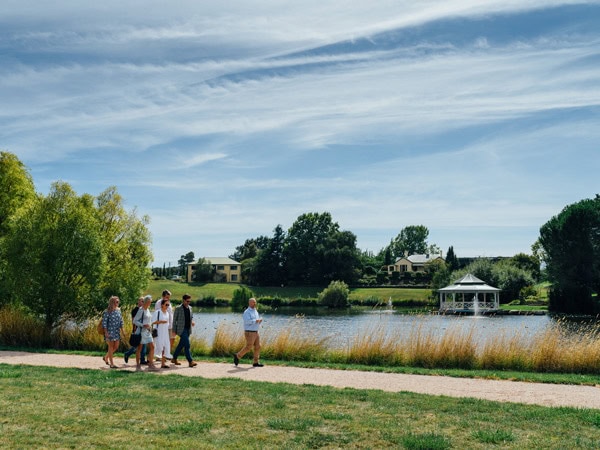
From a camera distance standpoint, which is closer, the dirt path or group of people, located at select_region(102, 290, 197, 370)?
the dirt path

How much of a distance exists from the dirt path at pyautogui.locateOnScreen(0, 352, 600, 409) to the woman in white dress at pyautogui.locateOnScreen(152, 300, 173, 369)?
20.6 inches

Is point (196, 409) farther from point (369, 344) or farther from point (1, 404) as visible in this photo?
point (369, 344)

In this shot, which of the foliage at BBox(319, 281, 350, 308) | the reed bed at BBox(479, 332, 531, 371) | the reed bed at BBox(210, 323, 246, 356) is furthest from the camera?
the foliage at BBox(319, 281, 350, 308)

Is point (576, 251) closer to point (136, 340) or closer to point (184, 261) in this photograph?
point (136, 340)

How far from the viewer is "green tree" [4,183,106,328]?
795 inches

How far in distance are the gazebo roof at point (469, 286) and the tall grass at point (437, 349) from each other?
47.1m

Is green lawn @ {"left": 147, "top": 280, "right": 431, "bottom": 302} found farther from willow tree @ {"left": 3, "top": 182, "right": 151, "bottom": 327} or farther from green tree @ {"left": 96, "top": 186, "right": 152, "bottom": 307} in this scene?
willow tree @ {"left": 3, "top": 182, "right": 151, "bottom": 327}

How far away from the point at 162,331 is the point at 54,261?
7889mm

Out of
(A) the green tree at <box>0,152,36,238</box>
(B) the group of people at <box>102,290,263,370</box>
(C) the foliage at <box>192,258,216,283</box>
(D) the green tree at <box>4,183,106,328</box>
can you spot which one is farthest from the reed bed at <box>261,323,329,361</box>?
(C) the foliage at <box>192,258,216,283</box>

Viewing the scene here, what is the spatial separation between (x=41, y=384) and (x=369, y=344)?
8167mm

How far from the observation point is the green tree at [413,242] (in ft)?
476

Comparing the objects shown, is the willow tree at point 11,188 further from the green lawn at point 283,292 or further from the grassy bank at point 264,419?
the green lawn at point 283,292

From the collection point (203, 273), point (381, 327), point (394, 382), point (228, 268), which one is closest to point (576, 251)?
point (381, 327)

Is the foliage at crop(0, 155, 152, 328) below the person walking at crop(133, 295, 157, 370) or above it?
above
